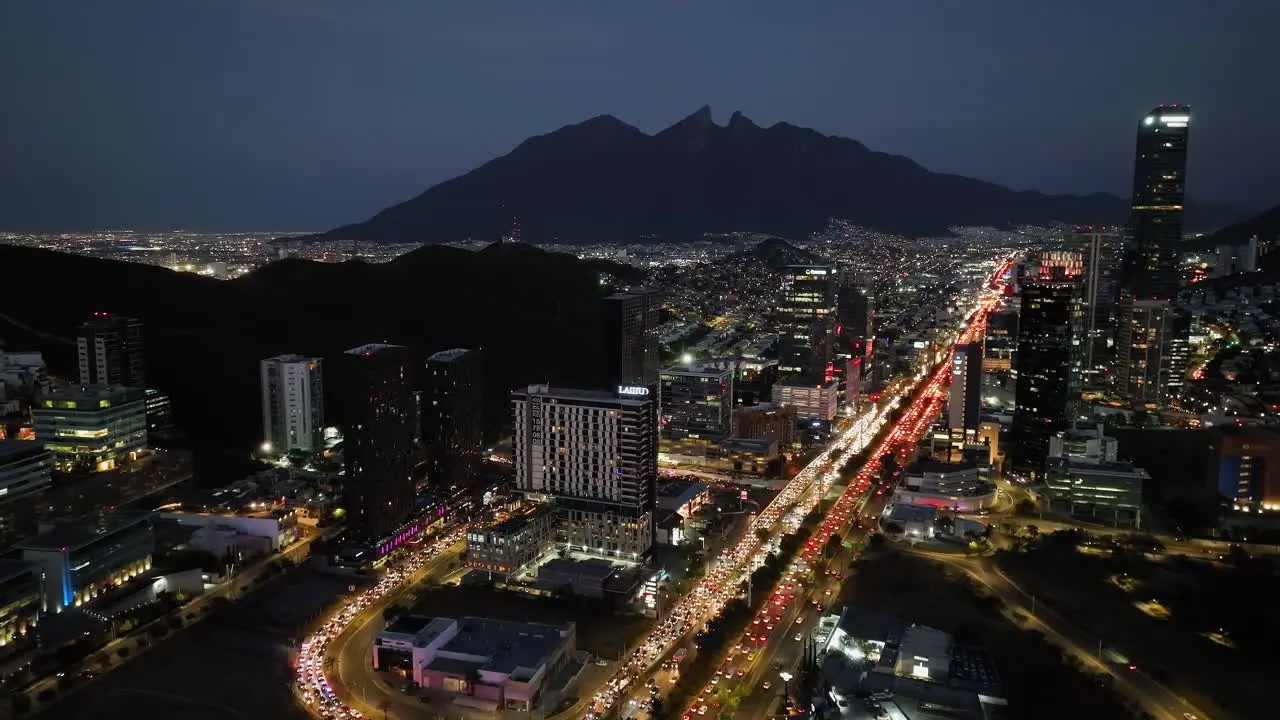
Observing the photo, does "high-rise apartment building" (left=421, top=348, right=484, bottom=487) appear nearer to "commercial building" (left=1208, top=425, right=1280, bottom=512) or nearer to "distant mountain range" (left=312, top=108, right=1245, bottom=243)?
"commercial building" (left=1208, top=425, right=1280, bottom=512)

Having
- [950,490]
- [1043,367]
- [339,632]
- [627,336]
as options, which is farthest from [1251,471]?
[339,632]

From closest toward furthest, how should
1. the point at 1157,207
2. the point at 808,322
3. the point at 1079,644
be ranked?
the point at 1079,644, the point at 808,322, the point at 1157,207

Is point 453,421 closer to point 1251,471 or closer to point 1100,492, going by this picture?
point 1100,492

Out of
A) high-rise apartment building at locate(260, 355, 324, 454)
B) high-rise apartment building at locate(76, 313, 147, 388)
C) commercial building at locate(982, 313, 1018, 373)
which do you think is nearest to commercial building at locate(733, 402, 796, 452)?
commercial building at locate(982, 313, 1018, 373)

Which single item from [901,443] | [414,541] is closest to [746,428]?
[901,443]

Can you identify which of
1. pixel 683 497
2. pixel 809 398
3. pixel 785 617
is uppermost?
pixel 809 398
